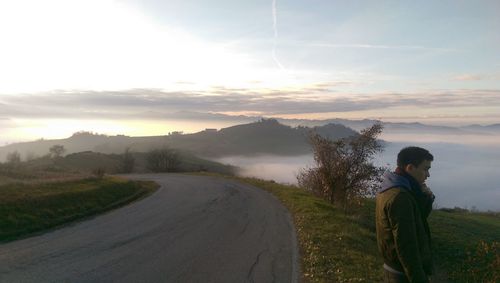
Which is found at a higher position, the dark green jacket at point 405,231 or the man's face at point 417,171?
the man's face at point 417,171

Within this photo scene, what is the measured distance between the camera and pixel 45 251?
39.6 feet

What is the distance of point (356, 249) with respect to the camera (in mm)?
14047

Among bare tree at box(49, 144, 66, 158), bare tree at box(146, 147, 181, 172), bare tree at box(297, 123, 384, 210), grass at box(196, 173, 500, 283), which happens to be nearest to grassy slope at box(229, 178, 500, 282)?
grass at box(196, 173, 500, 283)

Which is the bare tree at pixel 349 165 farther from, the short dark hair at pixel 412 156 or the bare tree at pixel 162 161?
the bare tree at pixel 162 161

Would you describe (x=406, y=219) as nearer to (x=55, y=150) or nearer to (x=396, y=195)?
(x=396, y=195)

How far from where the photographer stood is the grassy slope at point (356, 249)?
1089 centimetres

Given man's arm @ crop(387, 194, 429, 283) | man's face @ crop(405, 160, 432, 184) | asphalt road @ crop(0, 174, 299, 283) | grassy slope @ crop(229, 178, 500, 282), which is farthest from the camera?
grassy slope @ crop(229, 178, 500, 282)

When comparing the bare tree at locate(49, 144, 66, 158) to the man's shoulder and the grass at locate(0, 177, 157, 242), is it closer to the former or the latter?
the grass at locate(0, 177, 157, 242)

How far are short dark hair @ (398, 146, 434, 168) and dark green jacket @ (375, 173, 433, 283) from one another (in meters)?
0.35

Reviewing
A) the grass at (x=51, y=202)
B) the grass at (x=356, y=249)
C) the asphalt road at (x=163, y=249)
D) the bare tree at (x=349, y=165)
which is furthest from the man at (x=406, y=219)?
the bare tree at (x=349, y=165)

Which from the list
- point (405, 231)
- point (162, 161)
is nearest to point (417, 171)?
point (405, 231)

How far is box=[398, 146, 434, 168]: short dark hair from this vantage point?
16.5 ft

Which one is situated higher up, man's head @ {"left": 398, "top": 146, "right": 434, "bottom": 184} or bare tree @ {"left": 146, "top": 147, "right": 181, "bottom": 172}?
man's head @ {"left": 398, "top": 146, "right": 434, "bottom": 184}

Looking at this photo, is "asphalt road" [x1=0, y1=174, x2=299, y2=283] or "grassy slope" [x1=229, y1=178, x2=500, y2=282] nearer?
"asphalt road" [x1=0, y1=174, x2=299, y2=283]
